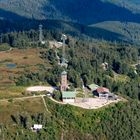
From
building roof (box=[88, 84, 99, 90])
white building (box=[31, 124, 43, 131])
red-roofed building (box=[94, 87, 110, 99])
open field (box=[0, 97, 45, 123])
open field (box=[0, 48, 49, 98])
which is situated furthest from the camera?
building roof (box=[88, 84, 99, 90])

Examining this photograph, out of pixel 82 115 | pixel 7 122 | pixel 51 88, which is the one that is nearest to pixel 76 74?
pixel 51 88

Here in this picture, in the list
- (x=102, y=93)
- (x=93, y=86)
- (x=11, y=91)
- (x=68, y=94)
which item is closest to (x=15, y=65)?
(x=93, y=86)

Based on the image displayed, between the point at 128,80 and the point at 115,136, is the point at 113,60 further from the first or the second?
the point at 115,136

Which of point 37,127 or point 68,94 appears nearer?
point 37,127

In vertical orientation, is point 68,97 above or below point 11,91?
below

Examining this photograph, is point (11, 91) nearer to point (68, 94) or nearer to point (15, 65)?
point (68, 94)

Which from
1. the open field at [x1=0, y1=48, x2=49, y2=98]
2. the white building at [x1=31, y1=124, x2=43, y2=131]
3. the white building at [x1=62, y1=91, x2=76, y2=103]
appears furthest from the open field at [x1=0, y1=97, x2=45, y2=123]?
the white building at [x1=62, y1=91, x2=76, y2=103]

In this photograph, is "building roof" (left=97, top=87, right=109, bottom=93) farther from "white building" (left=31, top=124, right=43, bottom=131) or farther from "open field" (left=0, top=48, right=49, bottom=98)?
"white building" (left=31, top=124, right=43, bottom=131)

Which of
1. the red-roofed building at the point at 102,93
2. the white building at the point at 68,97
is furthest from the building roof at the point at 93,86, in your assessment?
the white building at the point at 68,97

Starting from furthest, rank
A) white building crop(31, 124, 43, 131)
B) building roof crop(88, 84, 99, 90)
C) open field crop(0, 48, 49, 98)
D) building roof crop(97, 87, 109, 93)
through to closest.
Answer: building roof crop(88, 84, 99, 90), building roof crop(97, 87, 109, 93), open field crop(0, 48, 49, 98), white building crop(31, 124, 43, 131)

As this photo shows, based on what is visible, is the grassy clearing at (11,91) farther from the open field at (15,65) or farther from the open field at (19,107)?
the open field at (19,107)

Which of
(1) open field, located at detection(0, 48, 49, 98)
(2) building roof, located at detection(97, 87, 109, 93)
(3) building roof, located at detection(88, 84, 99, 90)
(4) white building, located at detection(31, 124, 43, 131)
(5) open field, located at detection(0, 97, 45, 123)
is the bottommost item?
(4) white building, located at detection(31, 124, 43, 131)
